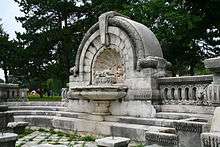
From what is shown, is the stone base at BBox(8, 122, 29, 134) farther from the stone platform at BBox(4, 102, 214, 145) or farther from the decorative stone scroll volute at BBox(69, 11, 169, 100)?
the decorative stone scroll volute at BBox(69, 11, 169, 100)

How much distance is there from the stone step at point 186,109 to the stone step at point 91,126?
78 cm

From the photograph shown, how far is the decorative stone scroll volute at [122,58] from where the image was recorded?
9617 mm

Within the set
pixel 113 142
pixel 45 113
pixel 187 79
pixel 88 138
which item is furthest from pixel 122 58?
pixel 45 113

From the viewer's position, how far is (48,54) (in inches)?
1011

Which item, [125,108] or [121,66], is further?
[121,66]

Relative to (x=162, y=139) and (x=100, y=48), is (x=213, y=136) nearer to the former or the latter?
(x=162, y=139)

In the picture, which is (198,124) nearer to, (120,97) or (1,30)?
(120,97)

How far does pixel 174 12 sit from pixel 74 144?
11784mm

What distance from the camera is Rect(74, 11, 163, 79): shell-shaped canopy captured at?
32.4ft

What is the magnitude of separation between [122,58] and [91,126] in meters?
2.57

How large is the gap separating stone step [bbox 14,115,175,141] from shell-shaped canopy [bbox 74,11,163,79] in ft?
6.25

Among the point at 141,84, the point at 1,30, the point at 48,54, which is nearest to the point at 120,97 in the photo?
the point at 141,84

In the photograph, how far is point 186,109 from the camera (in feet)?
28.1

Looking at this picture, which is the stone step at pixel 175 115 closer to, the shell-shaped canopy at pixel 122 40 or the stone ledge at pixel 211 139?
the shell-shaped canopy at pixel 122 40
